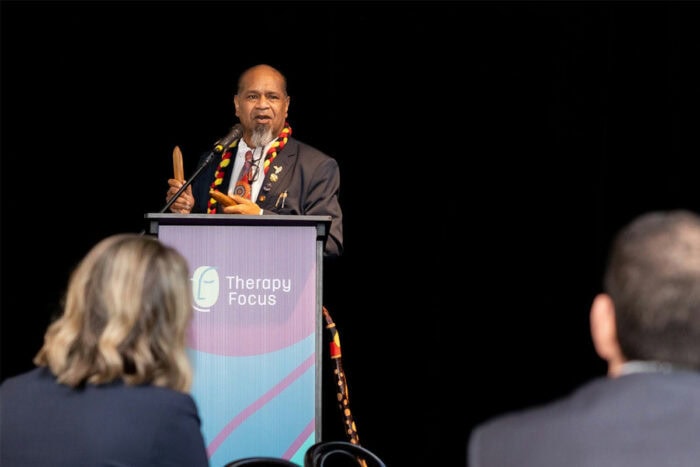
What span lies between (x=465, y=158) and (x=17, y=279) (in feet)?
6.84

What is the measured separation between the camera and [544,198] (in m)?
4.56

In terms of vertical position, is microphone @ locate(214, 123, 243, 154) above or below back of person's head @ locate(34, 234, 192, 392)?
above

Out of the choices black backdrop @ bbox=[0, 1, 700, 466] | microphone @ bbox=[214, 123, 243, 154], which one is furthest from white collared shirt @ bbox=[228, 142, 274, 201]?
black backdrop @ bbox=[0, 1, 700, 466]

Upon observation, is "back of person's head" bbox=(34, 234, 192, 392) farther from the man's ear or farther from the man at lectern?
the man at lectern

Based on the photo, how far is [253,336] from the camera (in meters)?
2.71

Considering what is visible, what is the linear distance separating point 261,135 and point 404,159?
1.18 metres

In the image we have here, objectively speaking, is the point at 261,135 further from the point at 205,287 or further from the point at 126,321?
the point at 126,321

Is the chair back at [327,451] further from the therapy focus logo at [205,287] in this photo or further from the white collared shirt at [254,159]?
the white collared shirt at [254,159]

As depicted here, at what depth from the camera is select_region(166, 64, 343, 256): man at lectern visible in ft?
10.9

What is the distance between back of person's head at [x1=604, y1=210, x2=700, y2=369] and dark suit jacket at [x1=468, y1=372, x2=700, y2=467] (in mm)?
43

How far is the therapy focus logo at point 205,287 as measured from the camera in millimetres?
2717

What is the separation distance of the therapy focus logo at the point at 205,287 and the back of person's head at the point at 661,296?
65.6 inches

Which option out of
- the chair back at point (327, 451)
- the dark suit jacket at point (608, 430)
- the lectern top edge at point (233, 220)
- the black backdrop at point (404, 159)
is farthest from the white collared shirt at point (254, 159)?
the dark suit jacket at point (608, 430)

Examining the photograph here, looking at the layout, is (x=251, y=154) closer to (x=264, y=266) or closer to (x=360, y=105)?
(x=264, y=266)
